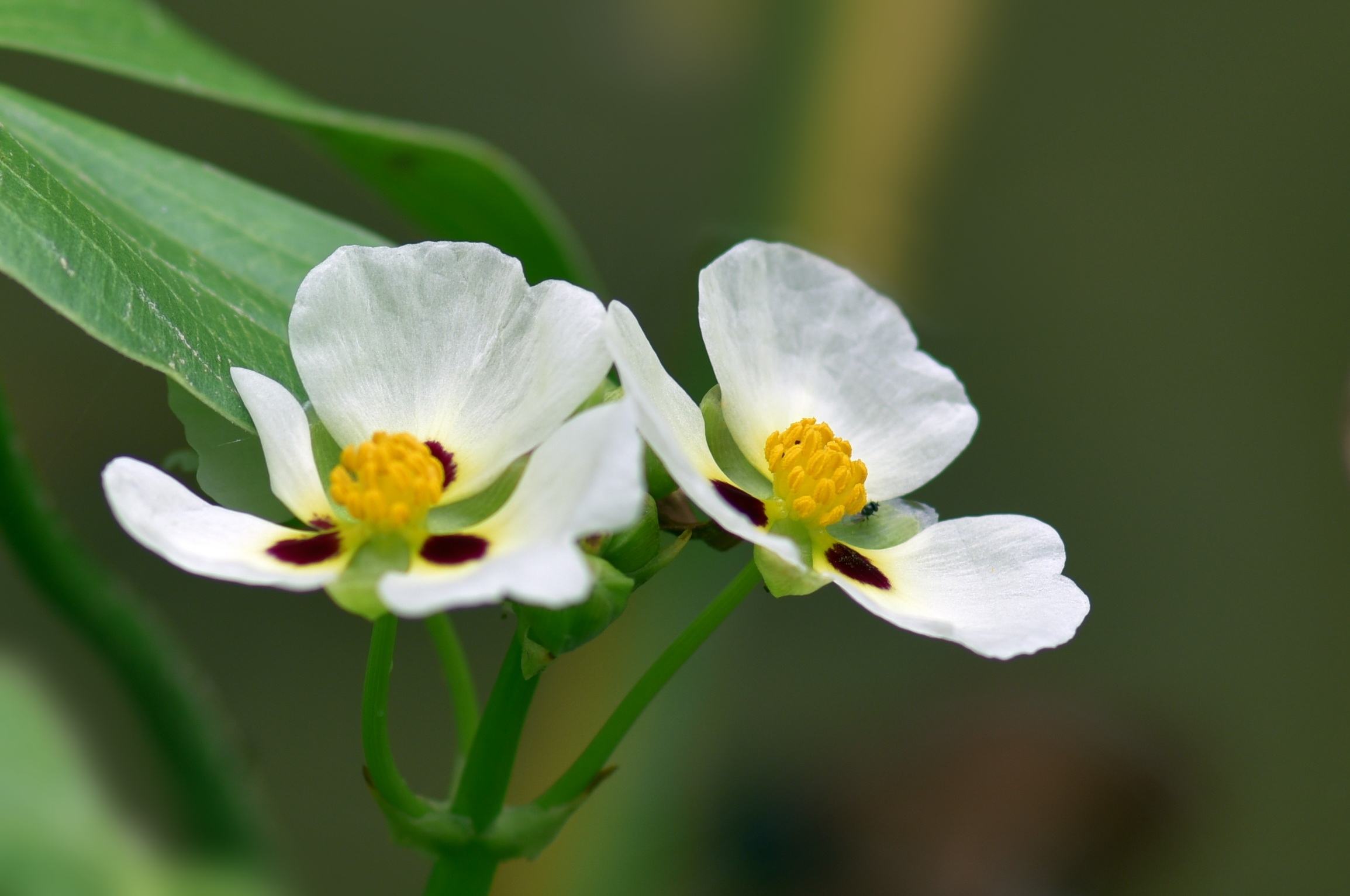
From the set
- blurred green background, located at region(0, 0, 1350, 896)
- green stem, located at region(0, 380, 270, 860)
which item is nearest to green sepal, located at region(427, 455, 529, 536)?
green stem, located at region(0, 380, 270, 860)

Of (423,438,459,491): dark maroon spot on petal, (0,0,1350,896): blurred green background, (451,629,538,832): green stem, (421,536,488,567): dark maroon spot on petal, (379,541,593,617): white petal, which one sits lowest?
(0,0,1350,896): blurred green background

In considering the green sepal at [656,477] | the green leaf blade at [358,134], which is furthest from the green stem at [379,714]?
the green leaf blade at [358,134]

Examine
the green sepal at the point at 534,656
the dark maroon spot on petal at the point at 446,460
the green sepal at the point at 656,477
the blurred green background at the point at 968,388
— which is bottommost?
the blurred green background at the point at 968,388

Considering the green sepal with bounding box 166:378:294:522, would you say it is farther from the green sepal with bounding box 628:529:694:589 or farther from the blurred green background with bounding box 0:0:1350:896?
the blurred green background with bounding box 0:0:1350:896

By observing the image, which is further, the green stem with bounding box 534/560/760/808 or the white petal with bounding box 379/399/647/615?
the green stem with bounding box 534/560/760/808

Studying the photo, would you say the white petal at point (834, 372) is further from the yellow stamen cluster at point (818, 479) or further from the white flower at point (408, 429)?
the white flower at point (408, 429)

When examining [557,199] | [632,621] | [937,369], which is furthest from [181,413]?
[557,199]
